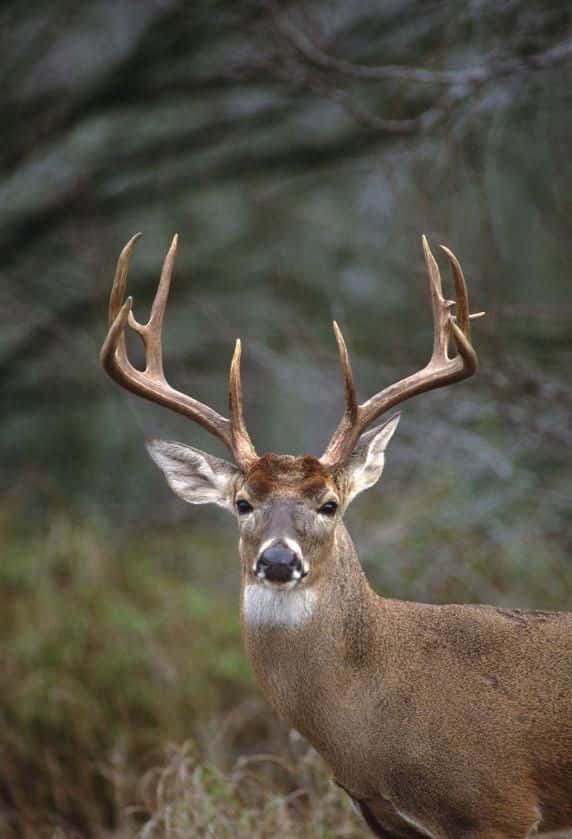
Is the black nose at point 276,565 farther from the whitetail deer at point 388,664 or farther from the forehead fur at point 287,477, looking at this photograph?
the forehead fur at point 287,477

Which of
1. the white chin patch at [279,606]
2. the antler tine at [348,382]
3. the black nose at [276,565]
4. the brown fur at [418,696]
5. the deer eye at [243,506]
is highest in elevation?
the antler tine at [348,382]

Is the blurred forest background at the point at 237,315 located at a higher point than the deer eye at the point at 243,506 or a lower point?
lower

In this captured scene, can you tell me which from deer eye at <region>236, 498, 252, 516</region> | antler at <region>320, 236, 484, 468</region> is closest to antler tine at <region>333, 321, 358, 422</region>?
antler at <region>320, 236, 484, 468</region>

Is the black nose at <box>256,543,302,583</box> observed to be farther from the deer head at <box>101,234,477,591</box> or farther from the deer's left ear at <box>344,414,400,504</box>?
the deer's left ear at <box>344,414,400,504</box>

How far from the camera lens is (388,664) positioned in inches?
189

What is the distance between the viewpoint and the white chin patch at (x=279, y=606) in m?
4.71

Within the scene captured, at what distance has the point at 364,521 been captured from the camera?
9656 millimetres

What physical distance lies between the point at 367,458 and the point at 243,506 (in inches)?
23.2

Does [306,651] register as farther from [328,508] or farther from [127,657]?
[127,657]

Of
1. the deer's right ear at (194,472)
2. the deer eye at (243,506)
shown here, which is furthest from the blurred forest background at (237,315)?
the deer eye at (243,506)

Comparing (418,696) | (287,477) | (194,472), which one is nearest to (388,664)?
(418,696)

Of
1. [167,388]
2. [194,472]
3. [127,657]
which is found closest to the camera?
[167,388]

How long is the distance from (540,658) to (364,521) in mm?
4870

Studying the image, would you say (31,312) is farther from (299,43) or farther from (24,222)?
(299,43)
